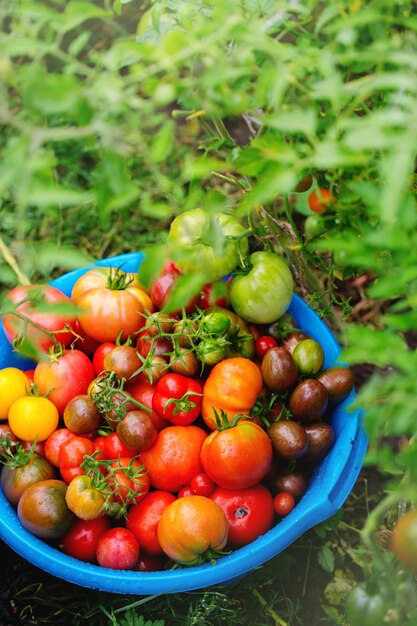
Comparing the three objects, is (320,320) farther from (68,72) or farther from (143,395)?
(68,72)

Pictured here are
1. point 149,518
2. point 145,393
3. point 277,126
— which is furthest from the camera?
point 145,393

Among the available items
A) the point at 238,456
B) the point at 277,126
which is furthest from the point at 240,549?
the point at 277,126

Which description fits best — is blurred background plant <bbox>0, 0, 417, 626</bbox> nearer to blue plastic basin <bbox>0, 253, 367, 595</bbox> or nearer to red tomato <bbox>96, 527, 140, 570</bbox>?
blue plastic basin <bbox>0, 253, 367, 595</bbox>

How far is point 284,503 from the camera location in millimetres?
1366

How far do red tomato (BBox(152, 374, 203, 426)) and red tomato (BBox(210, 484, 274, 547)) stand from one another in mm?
172

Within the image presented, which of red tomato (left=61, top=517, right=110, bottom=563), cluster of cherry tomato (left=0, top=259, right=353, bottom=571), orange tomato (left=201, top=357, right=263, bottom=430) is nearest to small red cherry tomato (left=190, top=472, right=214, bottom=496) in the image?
cluster of cherry tomato (left=0, top=259, right=353, bottom=571)

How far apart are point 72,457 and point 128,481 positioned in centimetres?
13

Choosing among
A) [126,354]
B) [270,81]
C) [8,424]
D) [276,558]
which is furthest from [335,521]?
[270,81]

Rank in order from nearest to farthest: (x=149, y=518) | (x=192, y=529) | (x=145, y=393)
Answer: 1. (x=192, y=529)
2. (x=149, y=518)
3. (x=145, y=393)

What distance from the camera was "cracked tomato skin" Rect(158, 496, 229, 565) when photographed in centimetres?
125

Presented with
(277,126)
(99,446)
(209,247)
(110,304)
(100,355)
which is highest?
(277,126)

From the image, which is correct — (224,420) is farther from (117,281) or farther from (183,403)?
(117,281)

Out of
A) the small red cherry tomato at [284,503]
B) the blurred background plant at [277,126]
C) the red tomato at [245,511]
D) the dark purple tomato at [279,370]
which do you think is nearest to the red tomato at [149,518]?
the red tomato at [245,511]

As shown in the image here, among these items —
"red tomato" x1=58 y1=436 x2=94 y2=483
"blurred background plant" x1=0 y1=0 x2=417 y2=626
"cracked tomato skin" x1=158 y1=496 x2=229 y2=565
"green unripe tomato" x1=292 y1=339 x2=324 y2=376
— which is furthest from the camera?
"green unripe tomato" x1=292 y1=339 x2=324 y2=376
